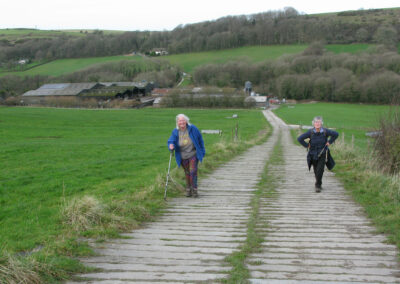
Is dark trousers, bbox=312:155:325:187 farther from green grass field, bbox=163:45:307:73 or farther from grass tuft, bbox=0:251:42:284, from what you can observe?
green grass field, bbox=163:45:307:73

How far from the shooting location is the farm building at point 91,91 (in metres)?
104

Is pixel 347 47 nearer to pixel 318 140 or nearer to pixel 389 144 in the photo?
pixel 389 144

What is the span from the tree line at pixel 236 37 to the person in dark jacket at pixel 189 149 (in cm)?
14695

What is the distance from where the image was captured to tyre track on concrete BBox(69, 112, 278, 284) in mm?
4531

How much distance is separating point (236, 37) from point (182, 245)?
160449mm

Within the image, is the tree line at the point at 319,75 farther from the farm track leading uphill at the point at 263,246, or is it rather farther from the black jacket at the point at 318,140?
the farm track leading uphill at the point at 263,246

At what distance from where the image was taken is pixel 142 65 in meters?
144

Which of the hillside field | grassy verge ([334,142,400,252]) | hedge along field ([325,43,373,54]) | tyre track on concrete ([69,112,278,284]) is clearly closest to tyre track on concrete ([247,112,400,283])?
grassy verge ([334,142,400,252])

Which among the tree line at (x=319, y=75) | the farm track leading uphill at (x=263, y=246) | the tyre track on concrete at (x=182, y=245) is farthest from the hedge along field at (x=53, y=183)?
the tree line at (x=319, y=75)

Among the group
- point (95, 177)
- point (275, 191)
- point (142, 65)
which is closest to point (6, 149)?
point (95, 177)

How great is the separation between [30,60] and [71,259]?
167307mm

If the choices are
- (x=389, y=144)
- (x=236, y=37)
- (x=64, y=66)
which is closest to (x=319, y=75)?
(x=236, y=37)

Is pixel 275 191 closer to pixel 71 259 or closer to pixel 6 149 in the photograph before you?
pixel 71 259

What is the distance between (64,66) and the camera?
476 feet
